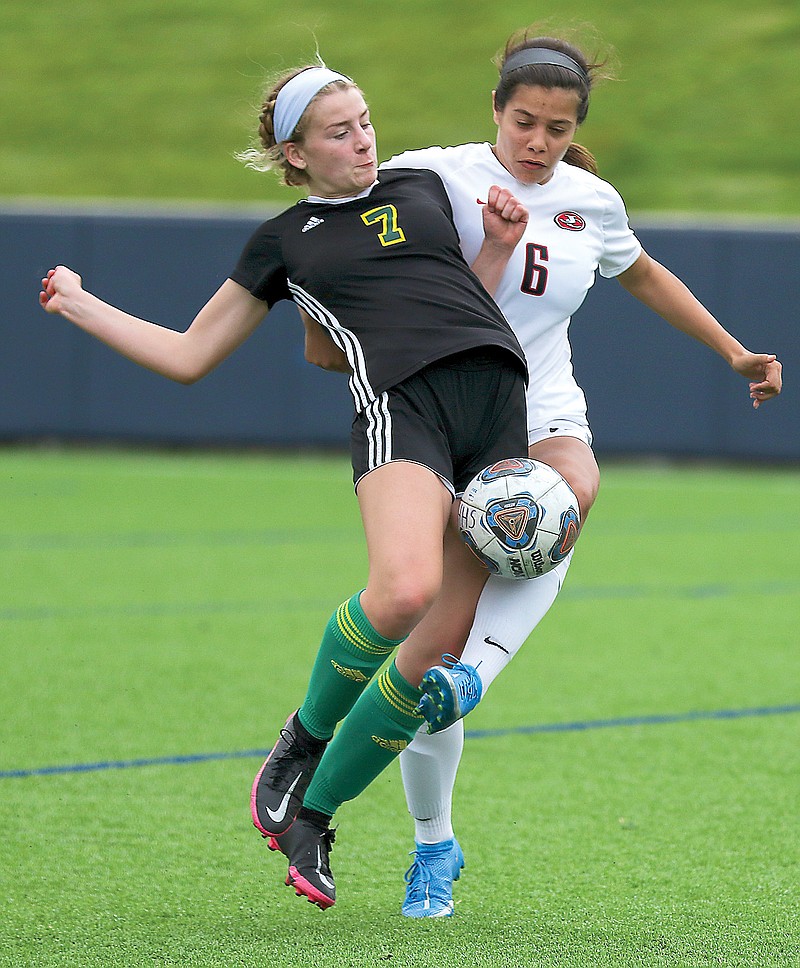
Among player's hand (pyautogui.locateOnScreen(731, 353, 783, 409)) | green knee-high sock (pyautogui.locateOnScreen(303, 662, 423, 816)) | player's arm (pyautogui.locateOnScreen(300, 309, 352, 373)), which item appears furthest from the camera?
player's hand (pyautogui.locateOnScreen(731, 353, 783, 409))

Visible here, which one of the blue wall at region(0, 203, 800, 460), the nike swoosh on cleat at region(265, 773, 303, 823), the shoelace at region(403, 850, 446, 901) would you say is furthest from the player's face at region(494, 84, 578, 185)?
the blue wall at region(0, 203, 800, 460)

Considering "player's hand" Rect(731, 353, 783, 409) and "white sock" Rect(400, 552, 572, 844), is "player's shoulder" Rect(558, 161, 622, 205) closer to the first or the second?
"player's hand" Rect(731, 353, 783, 409)

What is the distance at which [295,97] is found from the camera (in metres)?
3.47

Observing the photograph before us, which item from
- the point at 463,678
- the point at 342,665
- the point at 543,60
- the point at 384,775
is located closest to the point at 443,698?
the point at 463,678

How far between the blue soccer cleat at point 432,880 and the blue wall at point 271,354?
10717 millimetres

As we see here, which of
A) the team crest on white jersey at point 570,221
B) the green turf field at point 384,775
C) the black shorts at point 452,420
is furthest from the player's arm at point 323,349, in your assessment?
the green turf field at point 384,775

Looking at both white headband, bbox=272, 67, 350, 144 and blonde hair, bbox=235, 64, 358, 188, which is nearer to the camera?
white headband, bbox=272, 67, 350, 144

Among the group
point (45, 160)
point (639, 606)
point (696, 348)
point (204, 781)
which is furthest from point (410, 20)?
point (204, 781)

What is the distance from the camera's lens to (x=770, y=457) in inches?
566

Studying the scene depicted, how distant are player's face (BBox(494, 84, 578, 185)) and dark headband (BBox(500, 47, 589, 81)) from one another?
0.24 feet

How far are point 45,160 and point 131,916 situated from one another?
57.6 ft

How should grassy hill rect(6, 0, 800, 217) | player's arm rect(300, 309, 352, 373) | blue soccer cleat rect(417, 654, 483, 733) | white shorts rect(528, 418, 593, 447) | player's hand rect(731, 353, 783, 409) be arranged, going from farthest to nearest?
grassy hill rect(6, 0, 800, 217) → player's hand rect(731, 353, 783, 409) → white shorts rect(528, 418, 593, 447) → player's arm rect(300, 309, 352, 373) → blue soccer cleat rect(417, 654, 483, 733)

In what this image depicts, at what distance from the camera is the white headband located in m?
3.46

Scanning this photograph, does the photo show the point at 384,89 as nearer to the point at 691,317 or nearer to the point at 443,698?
the point at 691,317
